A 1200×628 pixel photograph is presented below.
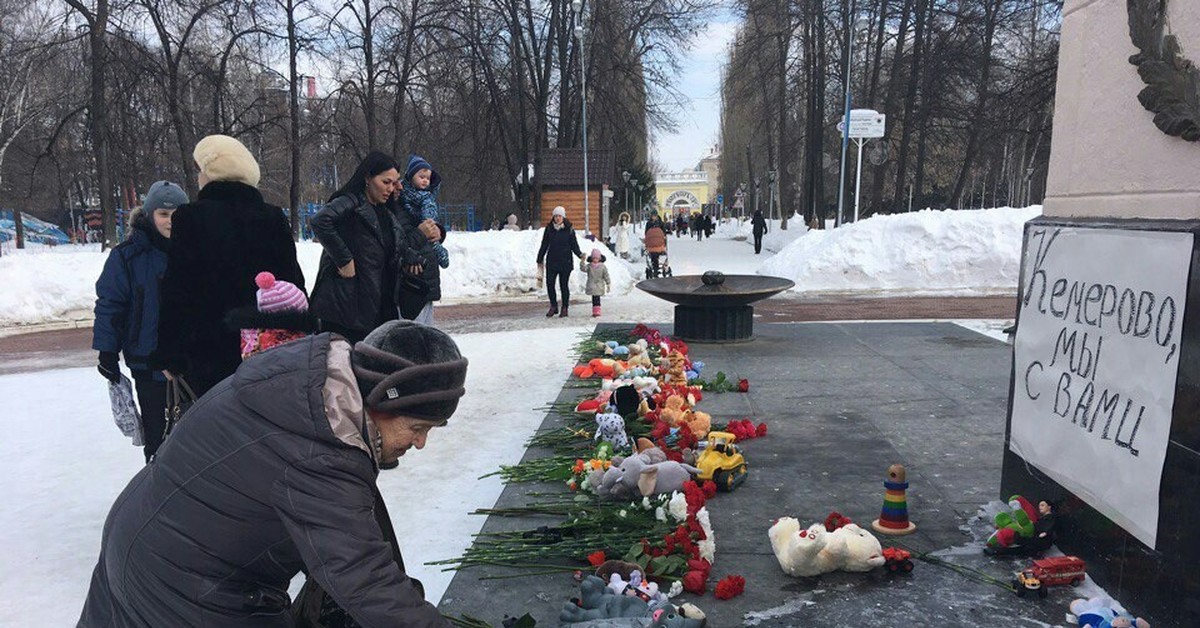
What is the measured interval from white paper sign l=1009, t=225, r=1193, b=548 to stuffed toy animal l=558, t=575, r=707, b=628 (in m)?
1.60

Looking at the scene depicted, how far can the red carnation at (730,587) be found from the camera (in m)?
2.97

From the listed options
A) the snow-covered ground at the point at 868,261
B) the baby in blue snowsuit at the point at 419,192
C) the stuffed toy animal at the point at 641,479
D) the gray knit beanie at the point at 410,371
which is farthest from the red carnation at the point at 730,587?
the snow-covered ground at the point at 868,261

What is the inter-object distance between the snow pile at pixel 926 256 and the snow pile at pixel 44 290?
13.3m

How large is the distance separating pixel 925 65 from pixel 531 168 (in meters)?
14.7

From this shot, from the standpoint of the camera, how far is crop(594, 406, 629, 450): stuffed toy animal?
15.2 ft

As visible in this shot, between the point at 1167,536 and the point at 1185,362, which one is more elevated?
the point at 1185,362

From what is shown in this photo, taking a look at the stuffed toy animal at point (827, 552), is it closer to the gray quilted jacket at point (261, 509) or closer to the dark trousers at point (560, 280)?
the gray quilted jacket at point (261, 509)

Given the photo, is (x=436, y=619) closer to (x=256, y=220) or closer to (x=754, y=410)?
(x=256, y=220)

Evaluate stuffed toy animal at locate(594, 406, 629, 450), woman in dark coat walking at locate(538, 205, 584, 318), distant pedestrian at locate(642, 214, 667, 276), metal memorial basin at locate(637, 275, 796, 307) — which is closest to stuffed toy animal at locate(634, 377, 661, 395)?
stuffed toy animal at locate(594, 406, 629, 450)

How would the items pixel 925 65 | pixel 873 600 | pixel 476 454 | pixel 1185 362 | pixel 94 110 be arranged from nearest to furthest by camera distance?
pixel 1185 362 → pixel 873 600 → pixel 476 454 → pixel 94 110 → pixel 925 65

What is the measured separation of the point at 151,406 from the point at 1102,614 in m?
4.04

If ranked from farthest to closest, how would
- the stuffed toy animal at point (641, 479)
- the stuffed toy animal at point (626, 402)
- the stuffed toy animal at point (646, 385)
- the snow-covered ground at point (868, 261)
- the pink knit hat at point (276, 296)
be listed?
the snow-covered ground at point (868, 261) → the stuffed toy animal at point (646, 385) → the stuffed toy animal at point (626, 402) → the stuffed toy animal at point (641, 479) → the pink knit hat at point (276, 296)

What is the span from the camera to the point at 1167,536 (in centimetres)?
258

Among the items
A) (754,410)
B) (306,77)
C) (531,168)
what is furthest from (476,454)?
(531,168)
